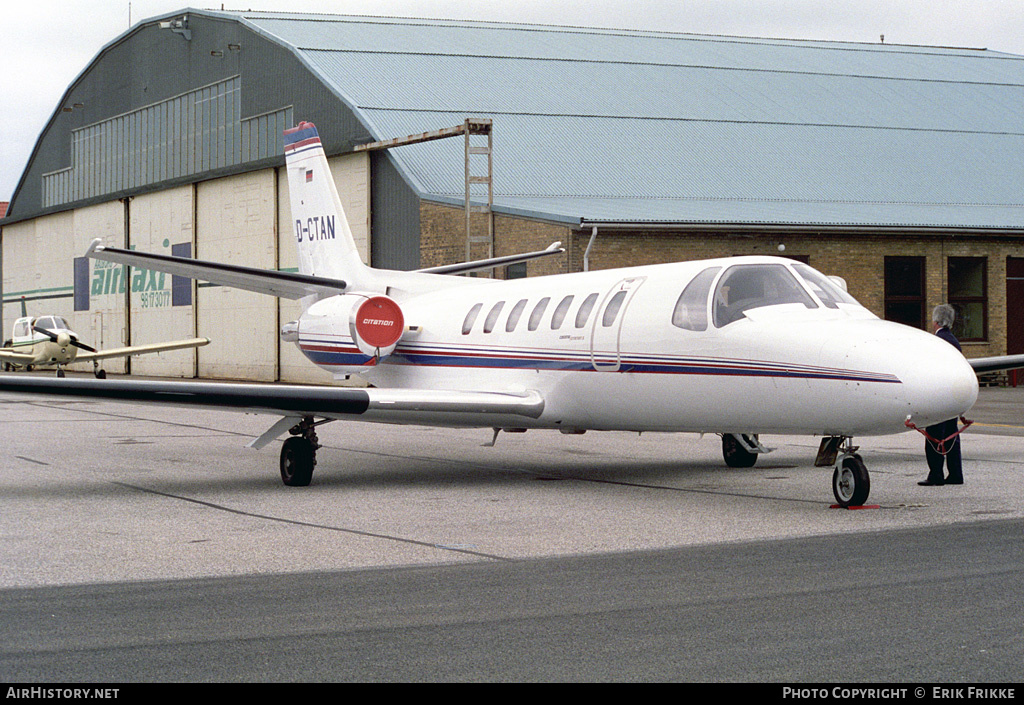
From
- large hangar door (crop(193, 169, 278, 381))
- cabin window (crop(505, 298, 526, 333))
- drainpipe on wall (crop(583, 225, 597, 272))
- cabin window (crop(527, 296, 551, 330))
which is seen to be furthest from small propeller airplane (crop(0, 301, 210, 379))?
cabin window (crop(527, 296, 551, 330))

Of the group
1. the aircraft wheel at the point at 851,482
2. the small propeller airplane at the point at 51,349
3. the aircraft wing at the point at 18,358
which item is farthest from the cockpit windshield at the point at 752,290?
the aircraft wing at the point at 18,358

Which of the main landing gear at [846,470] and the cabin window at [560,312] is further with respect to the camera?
the cabin window at [560,312]

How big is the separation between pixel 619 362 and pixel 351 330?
4509mm

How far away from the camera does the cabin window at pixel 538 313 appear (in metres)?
13.6

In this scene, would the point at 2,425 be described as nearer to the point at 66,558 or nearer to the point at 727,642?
the point at 66,558

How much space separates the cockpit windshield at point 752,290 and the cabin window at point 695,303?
127 mm

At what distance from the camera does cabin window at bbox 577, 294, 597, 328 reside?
12875 millimetres

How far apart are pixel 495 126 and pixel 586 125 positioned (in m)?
2.89

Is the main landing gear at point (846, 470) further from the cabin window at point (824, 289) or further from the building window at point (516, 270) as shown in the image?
the building window at point (516, 270)

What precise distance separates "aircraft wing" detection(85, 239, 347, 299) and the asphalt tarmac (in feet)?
7.74

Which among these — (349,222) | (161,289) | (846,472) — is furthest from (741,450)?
(161,289)

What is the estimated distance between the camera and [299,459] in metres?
13.0

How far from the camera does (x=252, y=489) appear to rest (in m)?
12.9

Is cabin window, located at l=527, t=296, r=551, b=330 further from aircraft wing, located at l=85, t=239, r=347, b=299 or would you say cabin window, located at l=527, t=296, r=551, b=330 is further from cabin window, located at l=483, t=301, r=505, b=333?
aircraft wing, located at l=85, t=239, r=347, b=299
